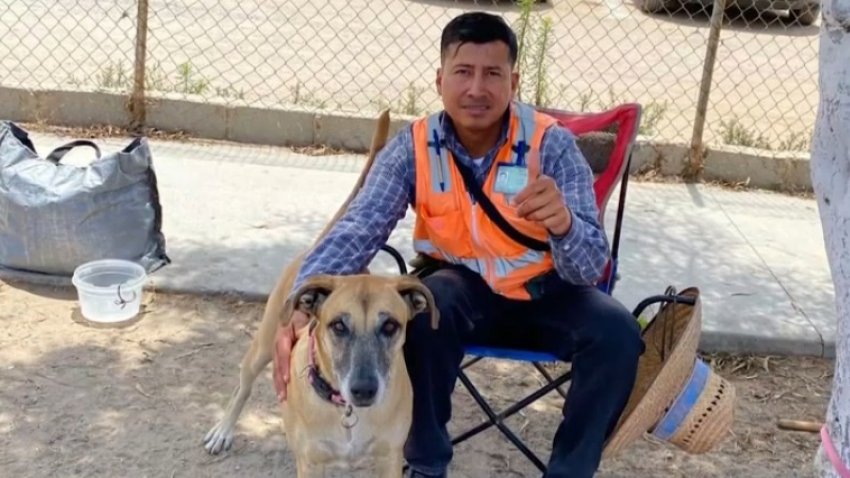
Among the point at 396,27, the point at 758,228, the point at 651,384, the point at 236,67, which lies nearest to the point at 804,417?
the point at 651,384

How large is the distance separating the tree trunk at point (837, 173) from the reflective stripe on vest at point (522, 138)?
1009mm

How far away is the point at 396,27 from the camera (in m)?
10.4

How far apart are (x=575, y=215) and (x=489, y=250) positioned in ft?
0.94

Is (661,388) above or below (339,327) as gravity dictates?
below

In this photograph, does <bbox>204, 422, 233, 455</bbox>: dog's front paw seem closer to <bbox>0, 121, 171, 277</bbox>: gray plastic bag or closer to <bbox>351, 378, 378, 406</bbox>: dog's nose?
<bbox>351, 378, 378, 406</bbox>: dog's nose

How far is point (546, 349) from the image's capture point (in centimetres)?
307

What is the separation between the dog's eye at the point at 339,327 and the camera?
8.70ft

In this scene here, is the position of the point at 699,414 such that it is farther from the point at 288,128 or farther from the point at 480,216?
the point at 288,128

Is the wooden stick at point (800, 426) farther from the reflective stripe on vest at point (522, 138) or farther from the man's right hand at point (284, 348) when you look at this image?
the man's right hand at point (284, 348)

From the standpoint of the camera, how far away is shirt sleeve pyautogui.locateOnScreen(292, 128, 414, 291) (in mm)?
3021

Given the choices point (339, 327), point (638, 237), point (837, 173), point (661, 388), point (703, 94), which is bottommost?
point (638, 237)

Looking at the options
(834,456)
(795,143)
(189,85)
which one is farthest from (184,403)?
(795,143)

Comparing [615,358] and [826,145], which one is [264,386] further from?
[826,145]

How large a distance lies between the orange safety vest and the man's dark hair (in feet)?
0.69
